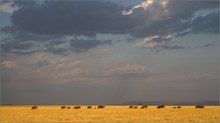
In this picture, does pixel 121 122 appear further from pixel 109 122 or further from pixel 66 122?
pixel 66 122

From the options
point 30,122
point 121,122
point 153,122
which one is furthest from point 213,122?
point 30,122

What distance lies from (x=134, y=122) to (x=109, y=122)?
88.9 inches

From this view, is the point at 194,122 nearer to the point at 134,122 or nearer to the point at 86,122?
the point at 134,122

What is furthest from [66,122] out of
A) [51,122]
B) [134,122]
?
[134,122]

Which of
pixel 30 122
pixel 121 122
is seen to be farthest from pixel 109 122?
pixel 30 122

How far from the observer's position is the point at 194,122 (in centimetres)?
3494

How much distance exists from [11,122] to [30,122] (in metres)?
1.74

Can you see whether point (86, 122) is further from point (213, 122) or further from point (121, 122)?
point (213, 122)

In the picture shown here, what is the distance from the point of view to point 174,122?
34938 millimetres

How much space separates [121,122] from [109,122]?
1.09m

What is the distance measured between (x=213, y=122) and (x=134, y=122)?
7087 millimetres

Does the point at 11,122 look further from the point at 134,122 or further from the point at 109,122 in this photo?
the point at 134,122

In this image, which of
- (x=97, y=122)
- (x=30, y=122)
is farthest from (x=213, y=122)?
(x=30, y=122)

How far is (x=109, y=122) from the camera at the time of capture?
34.8 m
